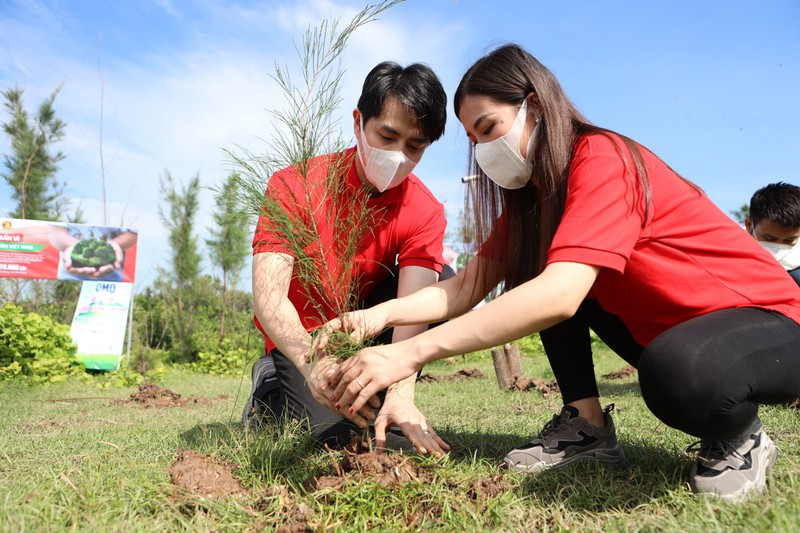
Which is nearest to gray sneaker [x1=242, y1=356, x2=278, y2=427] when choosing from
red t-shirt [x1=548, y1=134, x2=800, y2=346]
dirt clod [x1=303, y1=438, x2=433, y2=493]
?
dirt clod [x1=303, y1=438, x2=433, y2=493]

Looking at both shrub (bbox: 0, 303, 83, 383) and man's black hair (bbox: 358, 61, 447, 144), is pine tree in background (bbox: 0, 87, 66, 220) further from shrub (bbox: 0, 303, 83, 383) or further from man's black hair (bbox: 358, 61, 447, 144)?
man's black hair (bbox: 358, 61, 447, 144)

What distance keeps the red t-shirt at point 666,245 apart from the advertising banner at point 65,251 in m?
8.23

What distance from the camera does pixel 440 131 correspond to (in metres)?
2.54

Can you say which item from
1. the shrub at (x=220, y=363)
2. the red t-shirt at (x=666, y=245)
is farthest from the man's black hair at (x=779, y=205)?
the shrub at (x=220, y=363)

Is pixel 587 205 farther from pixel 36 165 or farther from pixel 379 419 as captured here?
pixel 36 165

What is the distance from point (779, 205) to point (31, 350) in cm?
809

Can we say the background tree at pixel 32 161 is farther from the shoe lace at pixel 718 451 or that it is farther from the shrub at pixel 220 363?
the shoe lace at pixel 718 451

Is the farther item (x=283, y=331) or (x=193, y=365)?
(x=193, y=365)

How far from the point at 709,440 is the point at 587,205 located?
841 millimetres

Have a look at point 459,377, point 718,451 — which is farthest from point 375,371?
point 459,377

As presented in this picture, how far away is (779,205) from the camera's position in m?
4.14

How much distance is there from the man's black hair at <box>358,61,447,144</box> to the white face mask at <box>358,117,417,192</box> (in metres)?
0.11

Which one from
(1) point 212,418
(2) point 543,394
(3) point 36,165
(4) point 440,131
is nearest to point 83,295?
(3) point 36,165

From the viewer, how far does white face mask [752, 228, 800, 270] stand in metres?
4.12
